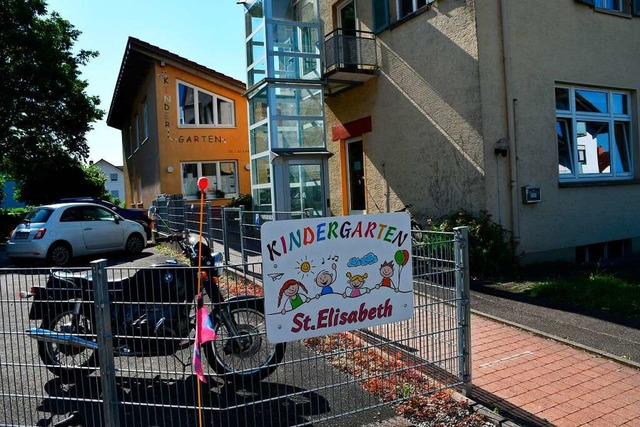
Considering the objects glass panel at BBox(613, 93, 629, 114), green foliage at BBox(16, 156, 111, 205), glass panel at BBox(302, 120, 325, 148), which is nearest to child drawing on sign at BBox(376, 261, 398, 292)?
glass panel at BBox(302, 120, 325, 148)

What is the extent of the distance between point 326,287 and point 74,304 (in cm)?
193

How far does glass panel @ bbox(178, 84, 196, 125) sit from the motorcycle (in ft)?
52.4

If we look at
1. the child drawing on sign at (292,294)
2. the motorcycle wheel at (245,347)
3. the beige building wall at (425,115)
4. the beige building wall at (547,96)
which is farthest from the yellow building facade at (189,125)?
the child drawing on sign at (292,294)

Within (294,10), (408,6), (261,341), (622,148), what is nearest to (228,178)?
(294,10)

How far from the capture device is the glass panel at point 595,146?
404 inches

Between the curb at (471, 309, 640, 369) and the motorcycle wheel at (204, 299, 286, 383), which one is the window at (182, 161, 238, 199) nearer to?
the curb at (471, 309, 640, 369)

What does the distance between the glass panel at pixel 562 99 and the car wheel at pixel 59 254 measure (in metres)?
11.4

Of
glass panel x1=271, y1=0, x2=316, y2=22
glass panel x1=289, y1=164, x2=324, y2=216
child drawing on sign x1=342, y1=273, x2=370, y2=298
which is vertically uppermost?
glass panel x1=271, y1=0, x2=316, y2=22

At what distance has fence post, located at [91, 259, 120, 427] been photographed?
312 centimetres

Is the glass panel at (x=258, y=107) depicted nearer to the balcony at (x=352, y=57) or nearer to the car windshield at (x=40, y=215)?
the balcony at (x=352, y=57)

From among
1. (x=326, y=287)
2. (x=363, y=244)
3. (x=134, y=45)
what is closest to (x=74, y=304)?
(x=326, y=287)

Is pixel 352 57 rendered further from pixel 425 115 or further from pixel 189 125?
pixel 189 125

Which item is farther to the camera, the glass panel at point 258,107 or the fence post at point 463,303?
the glass panel at point 258,107

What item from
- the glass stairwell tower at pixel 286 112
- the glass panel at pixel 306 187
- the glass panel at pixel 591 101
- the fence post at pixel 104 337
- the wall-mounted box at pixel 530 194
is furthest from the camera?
the glass panel at pixel 306 187
